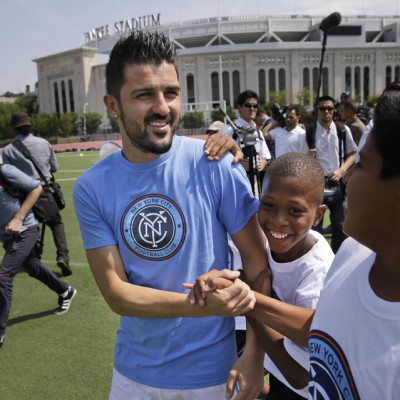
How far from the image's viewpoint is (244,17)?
7888cm

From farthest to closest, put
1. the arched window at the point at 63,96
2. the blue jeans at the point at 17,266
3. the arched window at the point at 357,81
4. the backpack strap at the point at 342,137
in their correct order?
the arched window at the point at 63,96 → the arched window at the point at 357,81 → the backpack strap at the point at 342,137 → the blue jeans at the point at 17,266

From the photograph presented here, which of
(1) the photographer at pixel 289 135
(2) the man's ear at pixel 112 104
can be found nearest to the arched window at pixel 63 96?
(1) the photographer at pixel 289 135

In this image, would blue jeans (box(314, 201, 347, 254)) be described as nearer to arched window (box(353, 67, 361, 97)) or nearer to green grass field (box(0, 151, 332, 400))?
green grass field (box(0, 151, 332, 400))

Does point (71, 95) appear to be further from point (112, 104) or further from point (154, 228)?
point (154, 228)

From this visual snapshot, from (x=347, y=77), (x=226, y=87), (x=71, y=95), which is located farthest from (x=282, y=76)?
(x=71, y=95)

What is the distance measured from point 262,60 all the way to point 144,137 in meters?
75.4

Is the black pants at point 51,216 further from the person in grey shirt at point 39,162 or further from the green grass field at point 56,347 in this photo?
the green grass field at point 56,347

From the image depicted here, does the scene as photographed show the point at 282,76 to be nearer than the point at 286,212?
No

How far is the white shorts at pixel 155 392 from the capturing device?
5.54 ft

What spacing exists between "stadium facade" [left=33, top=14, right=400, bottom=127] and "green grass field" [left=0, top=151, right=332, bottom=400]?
66514 mm

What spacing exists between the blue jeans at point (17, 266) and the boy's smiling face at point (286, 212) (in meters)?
3.10

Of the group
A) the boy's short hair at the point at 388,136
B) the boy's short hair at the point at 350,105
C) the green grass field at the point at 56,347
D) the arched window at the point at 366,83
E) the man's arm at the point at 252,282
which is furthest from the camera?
the arched window at the point at 366,83

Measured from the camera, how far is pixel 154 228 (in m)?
1.65

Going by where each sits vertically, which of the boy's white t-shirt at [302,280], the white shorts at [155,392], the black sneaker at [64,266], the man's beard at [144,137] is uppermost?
the man's beard at [144,137]
